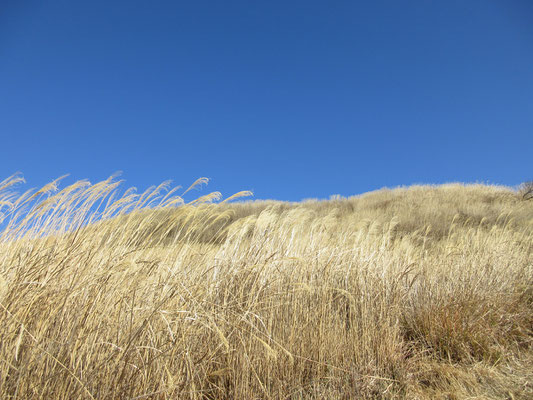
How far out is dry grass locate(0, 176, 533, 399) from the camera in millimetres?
1634

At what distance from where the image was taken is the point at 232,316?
233 cm

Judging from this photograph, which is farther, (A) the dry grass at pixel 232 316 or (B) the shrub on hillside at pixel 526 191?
(B) the shrub on hillside at pixel 526 191

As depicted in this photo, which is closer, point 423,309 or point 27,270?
point 27,270

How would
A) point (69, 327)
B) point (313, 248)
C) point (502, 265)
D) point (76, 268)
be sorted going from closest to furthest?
point (69, 327), point (76, 268), point (313, 248), point (502, 265)

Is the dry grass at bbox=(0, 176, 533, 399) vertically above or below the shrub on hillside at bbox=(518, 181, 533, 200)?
below

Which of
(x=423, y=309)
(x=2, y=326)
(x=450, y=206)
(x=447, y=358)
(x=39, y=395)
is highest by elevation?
(x=450, y=206)

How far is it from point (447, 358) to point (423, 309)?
2.10 ft

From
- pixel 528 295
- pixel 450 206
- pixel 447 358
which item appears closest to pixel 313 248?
pixel 447 358

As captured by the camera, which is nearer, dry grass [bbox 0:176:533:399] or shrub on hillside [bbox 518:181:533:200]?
dry grass [bbox 0:176:533:399]

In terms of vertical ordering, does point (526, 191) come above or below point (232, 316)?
above

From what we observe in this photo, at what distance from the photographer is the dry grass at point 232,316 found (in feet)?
5.36

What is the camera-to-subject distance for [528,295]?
5.06 metres

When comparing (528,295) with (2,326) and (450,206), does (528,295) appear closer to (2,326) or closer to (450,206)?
(2,326)

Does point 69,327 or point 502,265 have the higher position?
point 502,265
